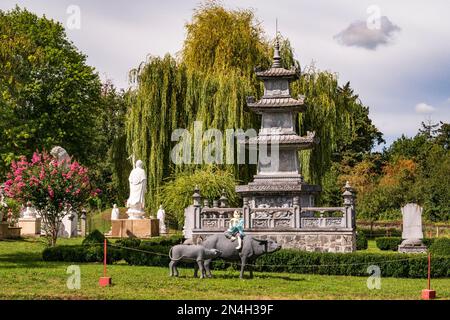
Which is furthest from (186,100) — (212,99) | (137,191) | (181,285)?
(181,285)

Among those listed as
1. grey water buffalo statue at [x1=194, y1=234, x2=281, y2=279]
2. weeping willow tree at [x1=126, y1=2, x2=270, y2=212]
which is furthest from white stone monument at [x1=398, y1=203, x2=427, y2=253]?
grey water buffalo statue at [x1=194, y1=234, x2=281, y2=279]

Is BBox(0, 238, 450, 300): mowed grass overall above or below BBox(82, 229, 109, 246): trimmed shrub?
below

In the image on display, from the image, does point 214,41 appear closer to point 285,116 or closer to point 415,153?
point 285,116

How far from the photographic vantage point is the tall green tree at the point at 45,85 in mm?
42969

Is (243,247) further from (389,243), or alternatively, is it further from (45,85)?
(45,85)

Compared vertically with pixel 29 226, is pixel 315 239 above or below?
below

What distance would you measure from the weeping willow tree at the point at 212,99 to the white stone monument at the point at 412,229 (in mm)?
7192

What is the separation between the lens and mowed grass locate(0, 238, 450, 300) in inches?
679

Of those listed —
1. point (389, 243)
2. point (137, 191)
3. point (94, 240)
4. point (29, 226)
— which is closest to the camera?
point (94, 240)

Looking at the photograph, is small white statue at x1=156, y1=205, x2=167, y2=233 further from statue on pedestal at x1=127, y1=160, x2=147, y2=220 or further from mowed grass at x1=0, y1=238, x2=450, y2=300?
mowed grass at x1=0, y1=238, x2=450, y2=300

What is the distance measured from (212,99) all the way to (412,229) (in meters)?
12.5

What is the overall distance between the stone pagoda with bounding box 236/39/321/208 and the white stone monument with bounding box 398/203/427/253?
405 cm

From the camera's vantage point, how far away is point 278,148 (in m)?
32.5

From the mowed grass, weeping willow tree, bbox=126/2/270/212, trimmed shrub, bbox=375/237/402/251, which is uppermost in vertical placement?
weeping willow tree, bbox=126/2/270/212
